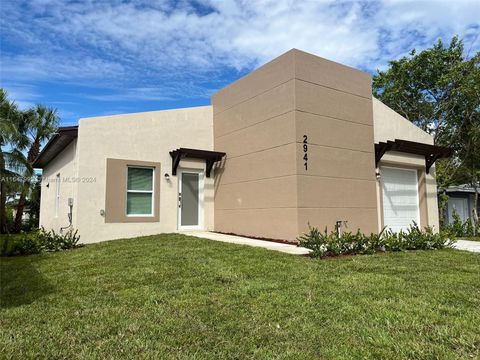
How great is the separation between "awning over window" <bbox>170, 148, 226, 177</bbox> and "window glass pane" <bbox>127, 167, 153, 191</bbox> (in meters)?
0.78

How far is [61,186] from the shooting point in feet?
45.2

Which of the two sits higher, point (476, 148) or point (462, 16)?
point (462, 16)

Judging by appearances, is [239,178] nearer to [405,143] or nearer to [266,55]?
[266,55]

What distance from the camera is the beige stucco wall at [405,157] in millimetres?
13219

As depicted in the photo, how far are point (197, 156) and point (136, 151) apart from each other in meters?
1.99

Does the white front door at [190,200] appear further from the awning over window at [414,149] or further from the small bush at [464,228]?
the small bush at [464,228]

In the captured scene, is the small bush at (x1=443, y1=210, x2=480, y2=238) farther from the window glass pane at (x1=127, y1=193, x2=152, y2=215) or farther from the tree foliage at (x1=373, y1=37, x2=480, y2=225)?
the window glass pane at (x1=127, y1=193, x2=152, y2=215)

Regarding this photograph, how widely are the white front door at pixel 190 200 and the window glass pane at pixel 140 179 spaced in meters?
0.96

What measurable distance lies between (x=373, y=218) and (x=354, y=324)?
832 centimetres

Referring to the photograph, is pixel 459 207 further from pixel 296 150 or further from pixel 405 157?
pixel 296 150

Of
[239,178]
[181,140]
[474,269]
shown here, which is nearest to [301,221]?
[239,178]

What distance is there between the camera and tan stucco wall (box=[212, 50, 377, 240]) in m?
10.3

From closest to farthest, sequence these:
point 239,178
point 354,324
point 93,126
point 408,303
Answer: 1. point 354,324
2. point 408,303
3. point 93,126
4. point 239,178

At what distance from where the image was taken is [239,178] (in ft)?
39.9
